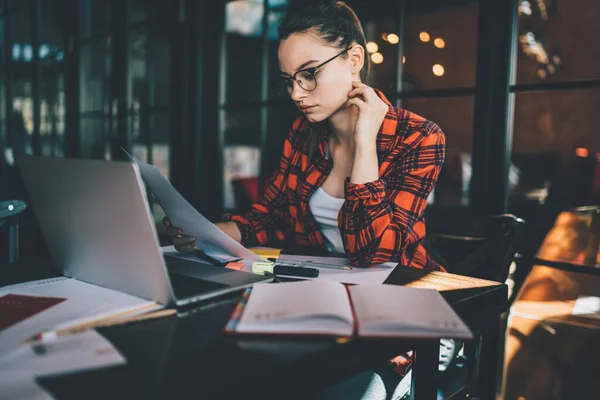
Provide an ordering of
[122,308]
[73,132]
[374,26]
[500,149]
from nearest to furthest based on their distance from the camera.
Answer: [122,308] → [500,149] → [374,26] → [73,132]

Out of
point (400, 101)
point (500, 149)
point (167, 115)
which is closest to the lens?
point (500, 149)

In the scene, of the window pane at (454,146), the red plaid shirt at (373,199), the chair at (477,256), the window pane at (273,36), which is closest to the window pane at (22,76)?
the window pane at (273,36)

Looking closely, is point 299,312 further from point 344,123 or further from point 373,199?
point 344,123

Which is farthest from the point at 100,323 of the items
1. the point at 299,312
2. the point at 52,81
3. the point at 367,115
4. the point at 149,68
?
the point at 52,81

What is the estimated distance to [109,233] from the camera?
73cm

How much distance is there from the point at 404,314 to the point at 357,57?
37.3 inches

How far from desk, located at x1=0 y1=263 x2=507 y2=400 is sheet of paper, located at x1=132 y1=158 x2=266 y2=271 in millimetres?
225

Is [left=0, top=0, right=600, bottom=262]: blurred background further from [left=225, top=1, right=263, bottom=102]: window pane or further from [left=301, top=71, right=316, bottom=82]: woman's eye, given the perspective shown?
[left=301, top=71, right=316, bottom=82]: woman's eye

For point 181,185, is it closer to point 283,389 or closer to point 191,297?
point 191,297

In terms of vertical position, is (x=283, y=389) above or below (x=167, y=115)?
below

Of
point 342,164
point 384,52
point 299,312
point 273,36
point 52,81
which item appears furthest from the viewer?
point 52,81

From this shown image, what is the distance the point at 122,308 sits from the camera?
69 centimetres

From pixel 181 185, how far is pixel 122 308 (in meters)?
2.22

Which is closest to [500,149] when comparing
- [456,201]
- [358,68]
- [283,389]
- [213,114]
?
[358,68]
